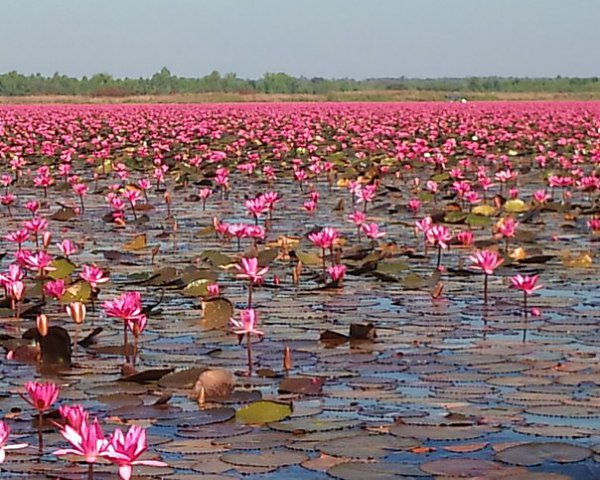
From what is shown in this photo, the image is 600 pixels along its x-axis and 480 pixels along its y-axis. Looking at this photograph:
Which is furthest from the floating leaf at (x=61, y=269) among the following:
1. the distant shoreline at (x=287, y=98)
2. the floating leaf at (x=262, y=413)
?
the distant shoreline at (x=287, y=98)

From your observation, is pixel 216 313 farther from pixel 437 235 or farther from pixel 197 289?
pixel 437 235

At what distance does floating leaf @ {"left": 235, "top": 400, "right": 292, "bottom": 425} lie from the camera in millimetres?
3203

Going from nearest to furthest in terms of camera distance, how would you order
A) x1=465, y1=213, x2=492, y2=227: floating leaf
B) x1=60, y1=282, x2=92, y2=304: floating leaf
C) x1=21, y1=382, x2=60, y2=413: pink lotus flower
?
x1=21, y1=382, x2=60, y2=413: pink lotus flower
x1=60, y1=282, x2=92, y2=304: floating leaf
x1=465, y1=213, x2=492, y2=227: floating leaf

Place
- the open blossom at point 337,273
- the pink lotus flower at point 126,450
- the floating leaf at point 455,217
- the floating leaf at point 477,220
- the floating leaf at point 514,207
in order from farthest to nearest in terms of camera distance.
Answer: the floating leaf at point 514,207 < the floating leaf at point 455,217 < the floating leaf at point 477,220 < the open blossom at point 337,273 < the pink lotus flower at point 126,450

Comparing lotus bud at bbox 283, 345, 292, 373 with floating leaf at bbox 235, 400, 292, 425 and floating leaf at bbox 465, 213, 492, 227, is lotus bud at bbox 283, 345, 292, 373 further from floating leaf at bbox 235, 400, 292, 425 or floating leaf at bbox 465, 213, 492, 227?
floating leaf at bbox 465, 213, 492, 227

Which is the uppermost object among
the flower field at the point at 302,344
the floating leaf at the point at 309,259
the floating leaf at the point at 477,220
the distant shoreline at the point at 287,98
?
the distant shoreline at the point at 287,98

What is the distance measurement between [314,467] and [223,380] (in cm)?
70

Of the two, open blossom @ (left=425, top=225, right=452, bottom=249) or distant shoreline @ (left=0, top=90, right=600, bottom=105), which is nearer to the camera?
open blossom @ (left=425, top=225, right=452, bottom=249)

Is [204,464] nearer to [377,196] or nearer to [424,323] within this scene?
[424,323]

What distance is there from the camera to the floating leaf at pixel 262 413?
320cm

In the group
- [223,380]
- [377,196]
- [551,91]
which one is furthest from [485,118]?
[551,91]

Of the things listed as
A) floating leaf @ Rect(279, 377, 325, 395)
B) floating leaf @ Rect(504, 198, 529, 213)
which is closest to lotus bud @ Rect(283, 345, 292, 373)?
floating leaf @ Rect(279, 377, 325, 395)

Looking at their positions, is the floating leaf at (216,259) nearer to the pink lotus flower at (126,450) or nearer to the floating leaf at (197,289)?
the floating leaf at (197,289)

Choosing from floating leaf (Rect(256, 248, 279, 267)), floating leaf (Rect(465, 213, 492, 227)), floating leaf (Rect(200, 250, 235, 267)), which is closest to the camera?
floating leaf (Rect(256, 248, 279, 267))
